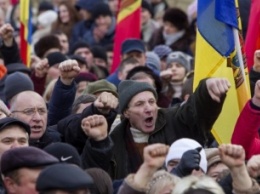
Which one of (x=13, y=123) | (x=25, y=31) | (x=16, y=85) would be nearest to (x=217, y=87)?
(x=13, y=123)

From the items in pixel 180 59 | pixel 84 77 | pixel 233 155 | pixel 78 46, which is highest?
pixel 233 155

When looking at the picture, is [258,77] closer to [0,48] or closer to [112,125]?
[112,125]

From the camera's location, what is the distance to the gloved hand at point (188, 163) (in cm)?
1034

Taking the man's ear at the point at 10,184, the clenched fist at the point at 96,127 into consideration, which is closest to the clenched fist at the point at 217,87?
the clenched fist at the point at 96,127

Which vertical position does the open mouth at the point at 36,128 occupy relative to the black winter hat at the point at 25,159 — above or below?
below

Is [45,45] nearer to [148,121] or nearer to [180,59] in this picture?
[180,59]

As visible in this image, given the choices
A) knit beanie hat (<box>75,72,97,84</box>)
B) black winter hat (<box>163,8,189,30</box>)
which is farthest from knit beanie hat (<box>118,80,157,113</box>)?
black winter hat (<box>163,8,189,30</box>)

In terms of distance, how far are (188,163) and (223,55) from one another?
1875 millimetres

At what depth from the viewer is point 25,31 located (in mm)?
16984

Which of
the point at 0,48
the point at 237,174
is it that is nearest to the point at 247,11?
the point at 0,48

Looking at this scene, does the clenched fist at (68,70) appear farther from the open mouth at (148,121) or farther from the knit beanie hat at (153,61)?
the knit beanie hat at (153,61)

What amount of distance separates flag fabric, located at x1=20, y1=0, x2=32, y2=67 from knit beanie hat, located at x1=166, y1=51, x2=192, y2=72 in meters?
1.48

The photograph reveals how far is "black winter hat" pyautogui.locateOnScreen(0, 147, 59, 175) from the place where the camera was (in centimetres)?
970

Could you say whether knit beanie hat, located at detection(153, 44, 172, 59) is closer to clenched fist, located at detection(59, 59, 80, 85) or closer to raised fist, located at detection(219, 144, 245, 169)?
clenched fist, located at detection(59, 59, 80, 85)
